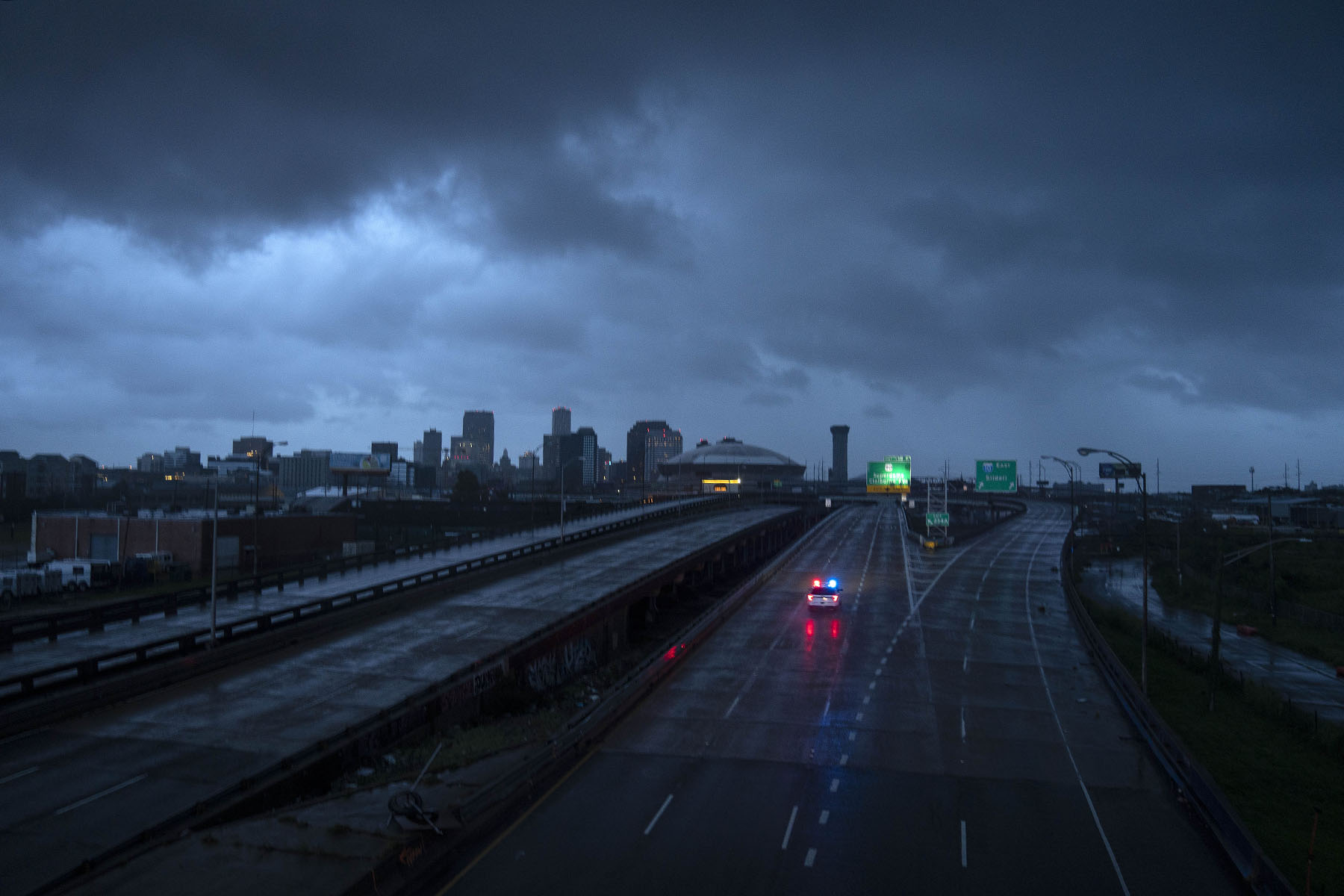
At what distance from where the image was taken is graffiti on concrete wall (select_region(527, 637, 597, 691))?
30719 mm

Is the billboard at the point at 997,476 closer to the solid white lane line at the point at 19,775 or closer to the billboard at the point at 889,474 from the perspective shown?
the billboard at the point at 889,474

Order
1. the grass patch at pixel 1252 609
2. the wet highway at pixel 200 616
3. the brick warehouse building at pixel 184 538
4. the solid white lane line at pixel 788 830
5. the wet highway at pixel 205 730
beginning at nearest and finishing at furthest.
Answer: the solid white lane line at pixel 788 830 → the wet highway at pixel 205 730 → the wet highway at pixel 200 616 → the grass patch at pixel 1252 609 → the brick warehouse building at pixel 184 538

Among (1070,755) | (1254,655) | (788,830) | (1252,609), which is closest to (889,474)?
(1252,609)

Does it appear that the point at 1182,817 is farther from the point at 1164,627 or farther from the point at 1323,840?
the point at 1164,627

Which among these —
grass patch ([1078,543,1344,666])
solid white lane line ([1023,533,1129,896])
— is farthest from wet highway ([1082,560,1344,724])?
solid white lane line ([1023,533,1129,896])

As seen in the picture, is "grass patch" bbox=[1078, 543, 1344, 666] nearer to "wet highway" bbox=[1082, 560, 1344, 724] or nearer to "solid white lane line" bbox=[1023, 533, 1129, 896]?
"wet highway" bbox=[1082, 560, 1344, 724]

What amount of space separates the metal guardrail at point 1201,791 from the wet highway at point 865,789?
374 millimetres

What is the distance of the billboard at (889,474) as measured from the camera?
85750mm

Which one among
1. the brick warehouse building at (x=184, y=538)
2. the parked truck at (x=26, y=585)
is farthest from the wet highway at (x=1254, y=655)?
the parked truck at (x=26, y=585)

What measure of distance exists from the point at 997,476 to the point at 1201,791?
65.8 metres

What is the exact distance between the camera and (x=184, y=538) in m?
56.9

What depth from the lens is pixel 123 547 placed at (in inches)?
2276

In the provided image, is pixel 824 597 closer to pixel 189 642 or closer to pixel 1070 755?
pixel 1070 755

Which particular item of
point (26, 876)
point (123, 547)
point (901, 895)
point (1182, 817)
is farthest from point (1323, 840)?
point (123, 547)
